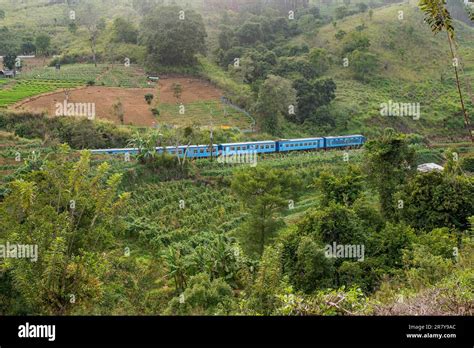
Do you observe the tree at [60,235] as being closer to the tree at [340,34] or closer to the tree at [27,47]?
the tree at [27,47]

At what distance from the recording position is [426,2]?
11.2 m

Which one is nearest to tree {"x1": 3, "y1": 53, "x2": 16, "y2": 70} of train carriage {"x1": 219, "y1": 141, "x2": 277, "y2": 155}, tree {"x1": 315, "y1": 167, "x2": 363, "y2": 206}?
train carriage {"x1": 219, "y1": 141, "x2": 277, "y2": 155}

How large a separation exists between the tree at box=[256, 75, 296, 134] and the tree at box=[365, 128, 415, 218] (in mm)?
20455

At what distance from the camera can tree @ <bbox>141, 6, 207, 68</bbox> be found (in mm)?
51312

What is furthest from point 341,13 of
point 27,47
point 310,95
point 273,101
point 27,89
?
point 27,89

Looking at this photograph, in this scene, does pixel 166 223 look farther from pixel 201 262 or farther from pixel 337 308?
pixel 337 308

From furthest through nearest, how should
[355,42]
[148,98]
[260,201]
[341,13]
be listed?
[341,13] < [355,42] < [148,98] < [260,201]

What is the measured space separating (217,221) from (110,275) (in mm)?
9352

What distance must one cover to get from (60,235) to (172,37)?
44051 millimetres

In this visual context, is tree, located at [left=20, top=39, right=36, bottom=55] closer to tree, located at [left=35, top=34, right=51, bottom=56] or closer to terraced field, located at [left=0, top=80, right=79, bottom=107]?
tree, located at [left=35, top=34, right=51, bottom=56]

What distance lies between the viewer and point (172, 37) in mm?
51281

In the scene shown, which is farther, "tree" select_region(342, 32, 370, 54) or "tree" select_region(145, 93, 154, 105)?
"tree" select_region(342, 32, 370, 54)

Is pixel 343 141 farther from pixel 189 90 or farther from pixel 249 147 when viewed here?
pixel 189 90

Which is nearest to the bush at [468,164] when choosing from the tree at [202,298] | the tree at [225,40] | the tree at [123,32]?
the tree at [202,298]
